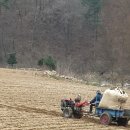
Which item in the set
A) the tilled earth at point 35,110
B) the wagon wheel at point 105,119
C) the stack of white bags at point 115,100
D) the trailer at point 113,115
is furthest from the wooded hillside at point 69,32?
the wagon wheel at point 105,119

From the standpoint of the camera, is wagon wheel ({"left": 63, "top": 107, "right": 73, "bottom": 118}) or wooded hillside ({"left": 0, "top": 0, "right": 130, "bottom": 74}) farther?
wooded hillside ({"left": 0, "top": 0, "right": 130, "bottom": 74})

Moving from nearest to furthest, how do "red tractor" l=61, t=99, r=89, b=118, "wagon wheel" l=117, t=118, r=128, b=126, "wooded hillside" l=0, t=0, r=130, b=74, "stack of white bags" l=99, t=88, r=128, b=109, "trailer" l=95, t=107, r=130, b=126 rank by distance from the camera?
1. "trailer" l=95, t=107, r=130, b=126
2. "stack of white bags" l=99, t=88, r=128, b=109
3. "wagon wheel" l=117, t=118, r=128, b=126
4. "red tractor" l=61, t=99, r=89, b=118
5. "wooded hillside" l=0, t=0, r=130, b=74

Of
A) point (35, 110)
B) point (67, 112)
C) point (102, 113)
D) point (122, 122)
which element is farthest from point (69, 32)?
point (102, 113)

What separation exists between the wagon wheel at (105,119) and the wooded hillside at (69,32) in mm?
51226

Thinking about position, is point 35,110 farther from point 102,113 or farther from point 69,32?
point 69,32

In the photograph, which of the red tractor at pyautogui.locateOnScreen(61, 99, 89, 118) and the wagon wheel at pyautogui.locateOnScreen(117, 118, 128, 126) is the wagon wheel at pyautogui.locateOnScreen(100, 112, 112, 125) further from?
the red tractor at pyautogui.locateOnScreen(61, 99, 89, 118)

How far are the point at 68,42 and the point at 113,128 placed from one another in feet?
216

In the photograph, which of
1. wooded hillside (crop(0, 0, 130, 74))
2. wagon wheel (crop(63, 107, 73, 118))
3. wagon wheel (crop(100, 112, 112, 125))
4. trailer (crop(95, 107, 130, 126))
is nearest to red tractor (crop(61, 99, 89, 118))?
wagon wheel (crop(63, 107, 73, 118))

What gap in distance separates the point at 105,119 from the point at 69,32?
221ft

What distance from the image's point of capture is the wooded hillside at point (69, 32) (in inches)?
2968

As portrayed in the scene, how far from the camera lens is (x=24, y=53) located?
2997 inches

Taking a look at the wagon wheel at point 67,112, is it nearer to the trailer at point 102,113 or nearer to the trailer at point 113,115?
the trailer at point 102,113

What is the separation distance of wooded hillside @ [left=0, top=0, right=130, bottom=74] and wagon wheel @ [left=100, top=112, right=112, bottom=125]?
168 ft

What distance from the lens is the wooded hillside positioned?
247 feet
